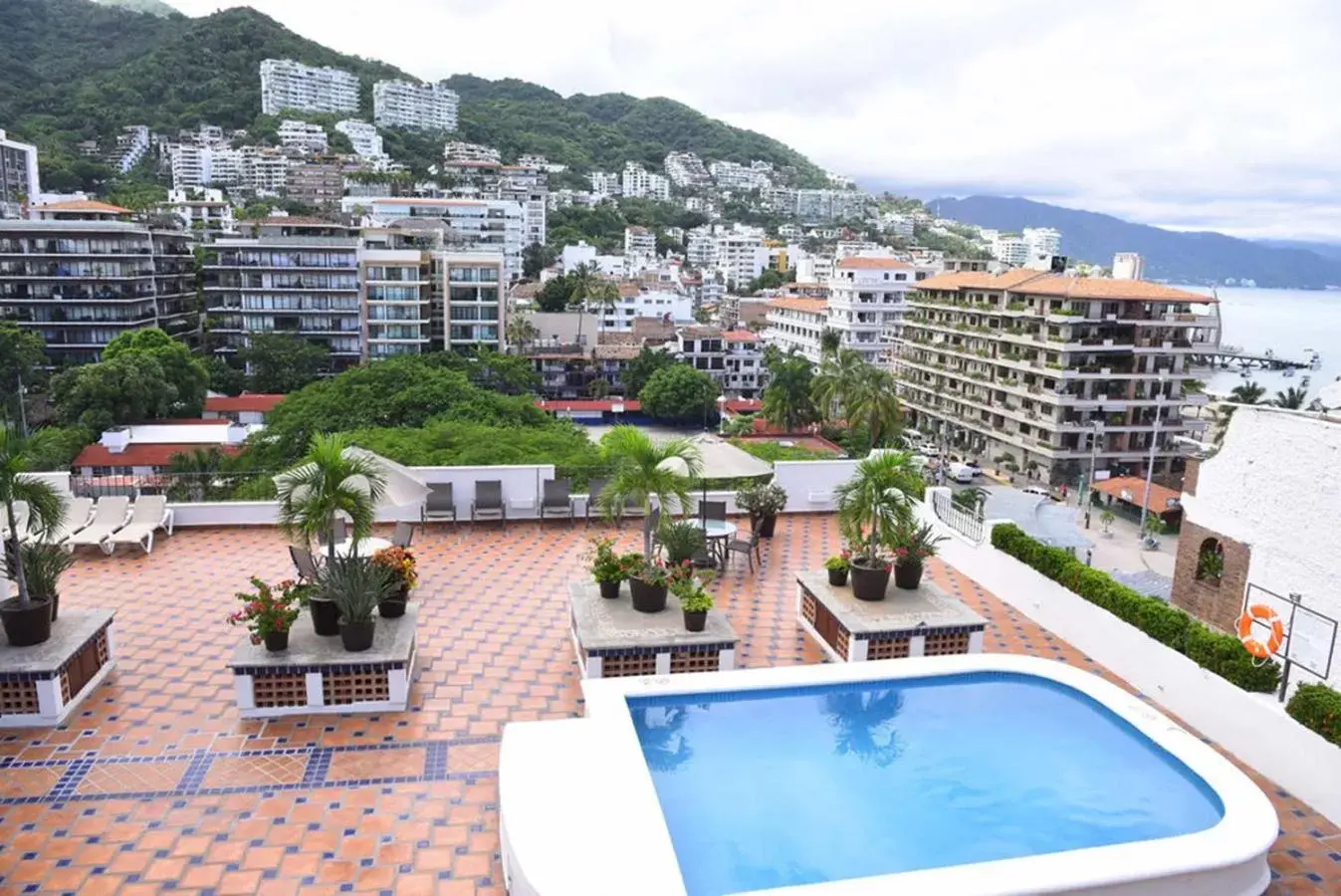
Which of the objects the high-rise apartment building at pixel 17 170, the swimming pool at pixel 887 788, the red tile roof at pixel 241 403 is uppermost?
the high-rise apartment building at pixel 17 170

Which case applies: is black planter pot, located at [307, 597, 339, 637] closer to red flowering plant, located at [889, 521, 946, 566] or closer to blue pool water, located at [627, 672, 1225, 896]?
blue pool water, located at [627, 672, 1225, 896]

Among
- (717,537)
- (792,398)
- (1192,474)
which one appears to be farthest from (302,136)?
(1192,474)

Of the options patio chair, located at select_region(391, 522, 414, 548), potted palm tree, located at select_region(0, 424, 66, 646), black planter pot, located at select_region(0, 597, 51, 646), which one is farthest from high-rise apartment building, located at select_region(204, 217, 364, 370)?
black planter pot, located at select_region(0, 597, 51, 646)

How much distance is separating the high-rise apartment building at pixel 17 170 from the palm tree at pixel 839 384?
256 feet

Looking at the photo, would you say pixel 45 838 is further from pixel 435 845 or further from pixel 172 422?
pixel 172 422

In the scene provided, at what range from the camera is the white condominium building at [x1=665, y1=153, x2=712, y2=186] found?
18550 cm

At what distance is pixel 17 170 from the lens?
9256cm

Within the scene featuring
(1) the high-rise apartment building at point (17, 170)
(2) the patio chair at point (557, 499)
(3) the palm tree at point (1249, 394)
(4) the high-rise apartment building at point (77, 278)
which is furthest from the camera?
(1) the high-rise apartment building at point (17, 170)

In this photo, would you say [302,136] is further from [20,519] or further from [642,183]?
[20,519]

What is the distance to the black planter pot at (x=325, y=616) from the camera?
8.52m

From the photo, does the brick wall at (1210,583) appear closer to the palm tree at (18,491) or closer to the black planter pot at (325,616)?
the black planter pot at (325,616)

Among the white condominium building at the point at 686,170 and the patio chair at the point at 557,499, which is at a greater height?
the white condominium building at the point at 686,170

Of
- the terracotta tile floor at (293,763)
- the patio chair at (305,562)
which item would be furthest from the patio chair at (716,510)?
the patio chair at (305,562)

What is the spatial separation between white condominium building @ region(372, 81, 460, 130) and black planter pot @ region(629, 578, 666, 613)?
6611 inches
